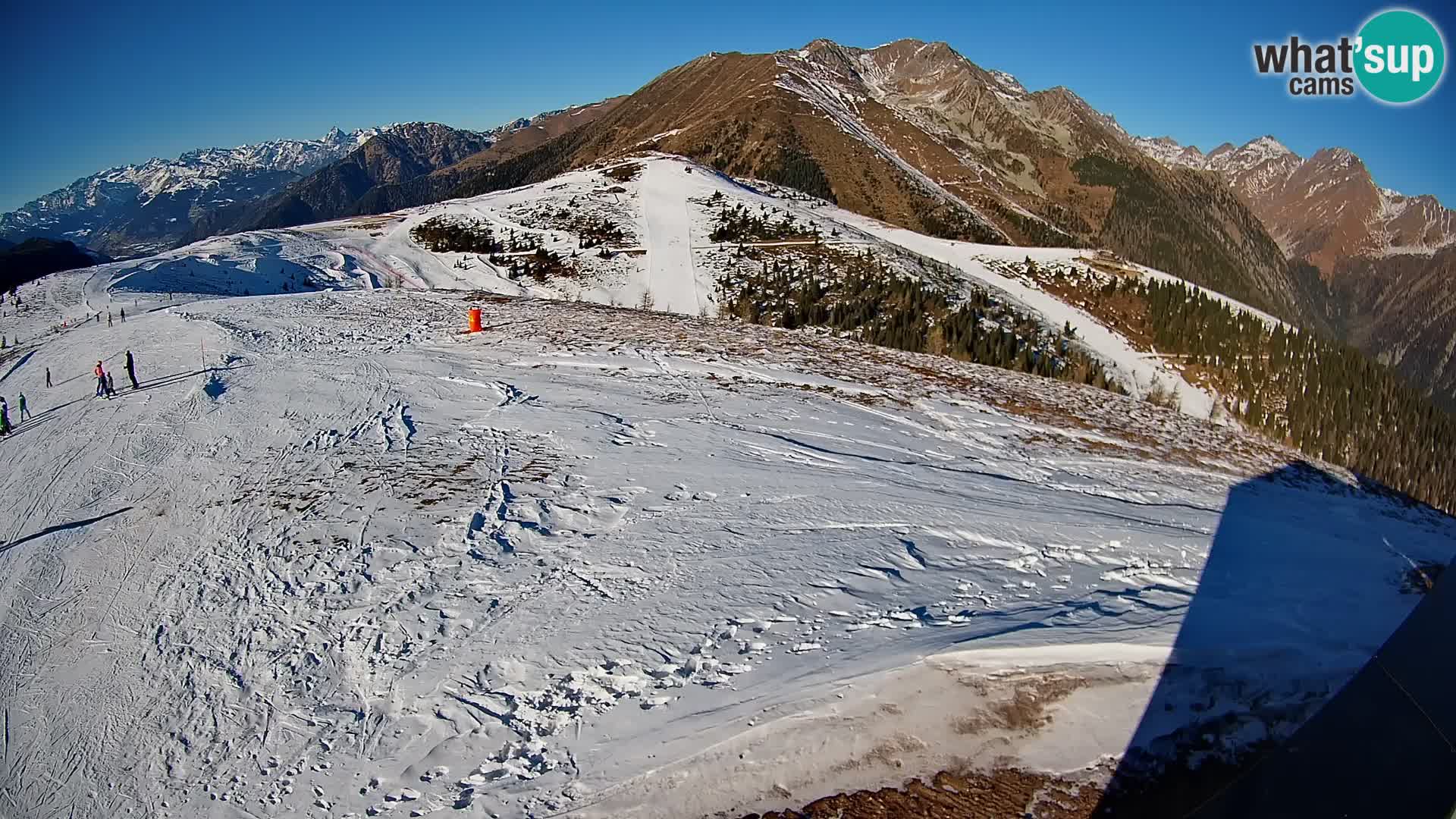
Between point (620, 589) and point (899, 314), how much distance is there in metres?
25.3

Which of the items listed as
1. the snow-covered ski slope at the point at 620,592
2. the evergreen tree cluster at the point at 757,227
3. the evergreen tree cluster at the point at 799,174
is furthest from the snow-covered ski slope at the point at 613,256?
the evergreen tree cluster at the point at 799,174

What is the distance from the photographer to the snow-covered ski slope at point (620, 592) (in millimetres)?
6383

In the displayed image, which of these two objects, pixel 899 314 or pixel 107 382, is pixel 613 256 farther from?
pixel 107 382

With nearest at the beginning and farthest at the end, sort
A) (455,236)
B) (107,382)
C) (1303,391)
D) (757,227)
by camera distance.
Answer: (107,382) → (1303,391) → (757,227) → (455,236)

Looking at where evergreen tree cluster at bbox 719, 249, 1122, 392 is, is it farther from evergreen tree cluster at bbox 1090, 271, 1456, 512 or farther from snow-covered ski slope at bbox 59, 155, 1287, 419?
evergreen tree cluster at bbox 1090, 271, 1456, 512

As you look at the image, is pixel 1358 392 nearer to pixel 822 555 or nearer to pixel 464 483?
pixel 822 555

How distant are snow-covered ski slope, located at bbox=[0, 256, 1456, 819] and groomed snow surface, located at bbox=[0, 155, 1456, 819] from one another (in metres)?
0.04

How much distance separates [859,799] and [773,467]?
692 centimetres

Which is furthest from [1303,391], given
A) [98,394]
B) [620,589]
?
[98,394]

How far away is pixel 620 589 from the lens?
853cm

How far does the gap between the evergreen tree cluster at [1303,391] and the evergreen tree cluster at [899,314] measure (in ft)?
26.0

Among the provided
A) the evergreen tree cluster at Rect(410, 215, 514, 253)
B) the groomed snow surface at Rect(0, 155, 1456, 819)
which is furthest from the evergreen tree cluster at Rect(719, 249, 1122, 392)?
the evergreen tree cluster at Rect(410, 215, 514, 253)

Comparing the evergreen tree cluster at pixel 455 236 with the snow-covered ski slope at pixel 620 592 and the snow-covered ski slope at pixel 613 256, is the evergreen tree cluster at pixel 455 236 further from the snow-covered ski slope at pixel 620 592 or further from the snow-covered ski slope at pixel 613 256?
the snow-covered ski slope at pixel 620 592

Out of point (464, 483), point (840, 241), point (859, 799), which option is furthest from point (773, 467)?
point (840, 241)
